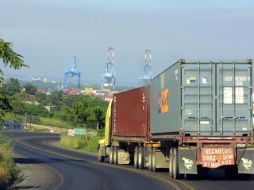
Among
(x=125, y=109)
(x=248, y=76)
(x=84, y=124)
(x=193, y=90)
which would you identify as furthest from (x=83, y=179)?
(x=84, y=124)

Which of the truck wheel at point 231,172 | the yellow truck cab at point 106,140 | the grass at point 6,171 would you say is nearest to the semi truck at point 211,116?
the truck wheel at point 231,172

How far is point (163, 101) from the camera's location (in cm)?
3030

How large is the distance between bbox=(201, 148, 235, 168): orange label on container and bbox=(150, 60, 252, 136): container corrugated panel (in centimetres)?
72

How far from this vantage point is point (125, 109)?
40375mm

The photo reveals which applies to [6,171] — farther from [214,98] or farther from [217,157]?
[214,98]

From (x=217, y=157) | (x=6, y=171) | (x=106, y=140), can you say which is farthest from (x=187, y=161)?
(x=106, y=140)

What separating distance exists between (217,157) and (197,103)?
2.07m

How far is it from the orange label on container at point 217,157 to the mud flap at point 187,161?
457mm

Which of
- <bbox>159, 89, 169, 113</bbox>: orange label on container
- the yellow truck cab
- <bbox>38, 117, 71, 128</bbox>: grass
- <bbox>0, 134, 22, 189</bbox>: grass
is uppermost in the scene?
<bbox>38, 117, 71, 128</bbox>: grass

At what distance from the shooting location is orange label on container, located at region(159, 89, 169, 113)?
29.4 meters

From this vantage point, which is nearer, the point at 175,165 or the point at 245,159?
the point at 245,159

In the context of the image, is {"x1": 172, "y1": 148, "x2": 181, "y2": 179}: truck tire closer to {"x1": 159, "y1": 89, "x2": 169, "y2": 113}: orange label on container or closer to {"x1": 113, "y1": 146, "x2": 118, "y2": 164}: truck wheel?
{"x1": 159, "y1": 89, "x2": 169, "y2": 113}: orange label on container

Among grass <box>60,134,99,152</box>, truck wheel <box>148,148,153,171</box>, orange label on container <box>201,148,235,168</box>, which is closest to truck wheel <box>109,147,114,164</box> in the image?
truck wheel <box>148,148,153,171</box>

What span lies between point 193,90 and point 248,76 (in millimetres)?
2037
